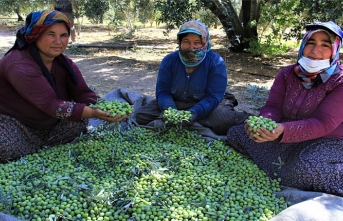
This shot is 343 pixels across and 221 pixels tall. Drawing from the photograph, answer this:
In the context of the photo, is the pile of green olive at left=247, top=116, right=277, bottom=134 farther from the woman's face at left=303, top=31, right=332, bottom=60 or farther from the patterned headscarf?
the patterned headscarf

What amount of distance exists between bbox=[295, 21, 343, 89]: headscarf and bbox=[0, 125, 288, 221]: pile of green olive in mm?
868

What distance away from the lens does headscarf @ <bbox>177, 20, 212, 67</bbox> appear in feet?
11.0

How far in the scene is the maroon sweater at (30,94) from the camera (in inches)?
108

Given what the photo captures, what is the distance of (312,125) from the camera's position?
2531 mm

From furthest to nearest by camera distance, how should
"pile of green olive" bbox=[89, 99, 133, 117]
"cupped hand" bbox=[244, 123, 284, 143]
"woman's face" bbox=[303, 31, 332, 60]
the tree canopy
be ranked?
the tree canopy, "pile of green olive" bbox=[89, 99, 133, 117], "woman's face" bbox=[303, 31, 332, 60], "cupped hand" bbox=[244, 123, 284, 143]

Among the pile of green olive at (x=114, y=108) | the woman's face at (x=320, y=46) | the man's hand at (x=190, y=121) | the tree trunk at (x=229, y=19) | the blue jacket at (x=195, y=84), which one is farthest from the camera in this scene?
the tree trunk at (x=229, y=19)

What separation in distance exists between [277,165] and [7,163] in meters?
2.32

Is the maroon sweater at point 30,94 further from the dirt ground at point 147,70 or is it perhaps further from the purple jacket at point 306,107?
the dirt ground at point 147,70

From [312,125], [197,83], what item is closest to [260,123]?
[312,125]

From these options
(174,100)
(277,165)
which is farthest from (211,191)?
(174,100)

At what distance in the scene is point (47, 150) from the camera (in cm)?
308

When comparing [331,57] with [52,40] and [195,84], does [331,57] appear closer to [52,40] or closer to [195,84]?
[195,84]

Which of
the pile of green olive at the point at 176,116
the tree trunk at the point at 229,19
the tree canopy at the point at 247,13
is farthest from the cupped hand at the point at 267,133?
the tree trunk at the point at 229,19

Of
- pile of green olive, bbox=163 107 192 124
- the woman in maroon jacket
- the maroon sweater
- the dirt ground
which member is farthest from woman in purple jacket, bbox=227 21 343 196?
the dirt ground
